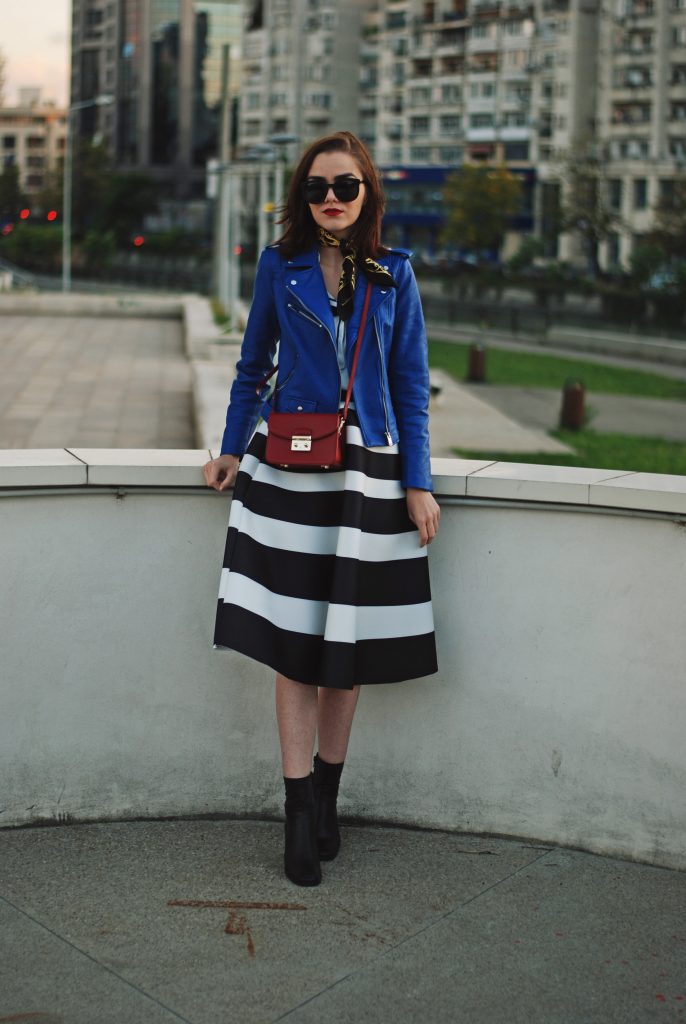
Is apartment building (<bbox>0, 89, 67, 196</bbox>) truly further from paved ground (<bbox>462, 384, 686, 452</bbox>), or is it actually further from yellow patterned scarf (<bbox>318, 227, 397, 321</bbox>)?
yellow patterned scarf (<bbox>318, 227, 397, 321</bbox>)

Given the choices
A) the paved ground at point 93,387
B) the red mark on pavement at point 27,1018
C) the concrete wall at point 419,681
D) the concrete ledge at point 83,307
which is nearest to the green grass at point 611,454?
the paved ground at point 93,387

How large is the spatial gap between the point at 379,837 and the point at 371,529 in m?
0.86

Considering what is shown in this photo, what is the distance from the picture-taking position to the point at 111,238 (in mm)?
87562

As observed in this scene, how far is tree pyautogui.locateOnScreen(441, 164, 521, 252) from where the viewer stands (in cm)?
6881

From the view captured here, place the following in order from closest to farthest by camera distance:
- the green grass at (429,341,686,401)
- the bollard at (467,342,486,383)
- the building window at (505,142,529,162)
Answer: the green grass at (429,341,686,401) < the bollard at (467,342,486,383) < the building window at (505,142,529,162)

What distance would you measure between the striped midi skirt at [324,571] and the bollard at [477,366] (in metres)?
19.5

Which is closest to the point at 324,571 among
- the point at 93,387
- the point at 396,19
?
the point at 93,387

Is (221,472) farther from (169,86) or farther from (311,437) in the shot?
(169,86)

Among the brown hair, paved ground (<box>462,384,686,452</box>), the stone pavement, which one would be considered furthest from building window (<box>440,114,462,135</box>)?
the brown hair

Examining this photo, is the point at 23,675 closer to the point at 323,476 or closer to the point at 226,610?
the point at 226,610

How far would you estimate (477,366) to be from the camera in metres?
22.5

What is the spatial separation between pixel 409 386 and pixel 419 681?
797 millimetres

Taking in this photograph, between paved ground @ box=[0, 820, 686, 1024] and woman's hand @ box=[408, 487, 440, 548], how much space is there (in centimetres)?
84

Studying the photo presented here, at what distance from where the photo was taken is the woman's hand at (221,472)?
3.25 meters
